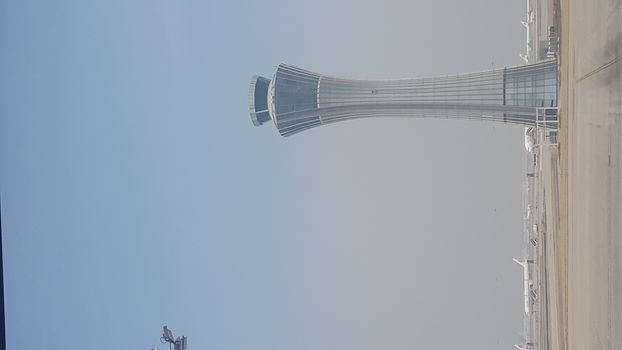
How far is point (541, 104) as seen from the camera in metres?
45.7

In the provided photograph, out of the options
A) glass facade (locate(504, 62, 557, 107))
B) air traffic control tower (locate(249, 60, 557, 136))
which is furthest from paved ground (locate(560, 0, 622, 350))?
glass facade (locate(504, 62, 557, 107))

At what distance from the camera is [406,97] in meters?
53.6

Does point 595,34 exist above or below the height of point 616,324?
above

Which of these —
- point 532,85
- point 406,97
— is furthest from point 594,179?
point 406,97

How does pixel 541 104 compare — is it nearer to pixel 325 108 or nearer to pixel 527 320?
pixel 527 320

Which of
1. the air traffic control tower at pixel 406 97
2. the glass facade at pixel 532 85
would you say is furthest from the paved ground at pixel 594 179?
the glass facade at pixel 532 85

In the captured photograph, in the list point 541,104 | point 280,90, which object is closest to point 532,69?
point 541,104

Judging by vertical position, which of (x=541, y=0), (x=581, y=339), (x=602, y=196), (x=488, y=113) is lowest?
(x=581, y=339)

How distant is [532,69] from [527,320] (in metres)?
18.1

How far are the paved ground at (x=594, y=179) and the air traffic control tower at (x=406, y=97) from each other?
16.9m

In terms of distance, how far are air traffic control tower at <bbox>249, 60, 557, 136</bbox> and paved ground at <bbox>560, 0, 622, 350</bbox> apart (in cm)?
1688

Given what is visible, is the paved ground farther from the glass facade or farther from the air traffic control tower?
the glass facade

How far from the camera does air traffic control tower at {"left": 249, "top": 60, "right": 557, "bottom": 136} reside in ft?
150

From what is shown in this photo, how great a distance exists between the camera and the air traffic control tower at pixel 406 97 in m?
45.8
